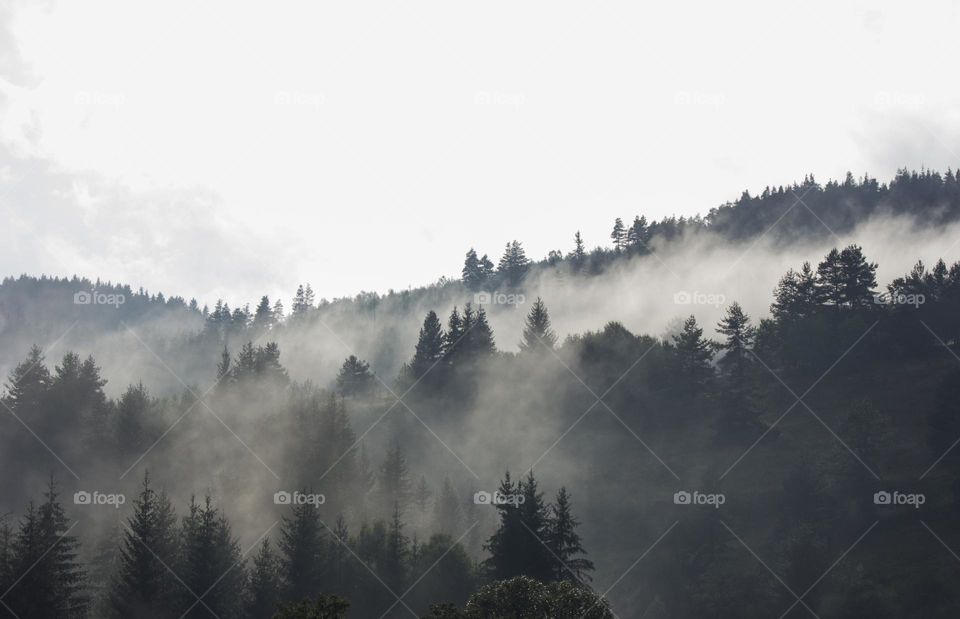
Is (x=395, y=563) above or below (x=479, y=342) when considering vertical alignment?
below

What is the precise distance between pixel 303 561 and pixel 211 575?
22.3 feet

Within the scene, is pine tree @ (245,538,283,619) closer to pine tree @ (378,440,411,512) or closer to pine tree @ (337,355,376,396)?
pine tree @ (378,440,411,512)

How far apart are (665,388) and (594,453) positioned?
43.3 ft

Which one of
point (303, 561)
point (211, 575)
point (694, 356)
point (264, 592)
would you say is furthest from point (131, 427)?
point (694, 356)

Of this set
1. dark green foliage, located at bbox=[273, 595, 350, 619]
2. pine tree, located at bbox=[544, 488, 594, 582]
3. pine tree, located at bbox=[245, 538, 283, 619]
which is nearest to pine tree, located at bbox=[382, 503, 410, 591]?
pine tree, located at bbox=[245, 538, 283, 619]

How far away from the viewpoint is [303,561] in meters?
57.2

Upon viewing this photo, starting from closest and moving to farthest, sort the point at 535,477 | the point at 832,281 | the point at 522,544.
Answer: the point at 522,544 → the point at 535,477 → the point at 832,281

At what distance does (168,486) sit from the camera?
8194 cm

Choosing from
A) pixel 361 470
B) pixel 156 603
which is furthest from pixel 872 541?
pixel 156 603
